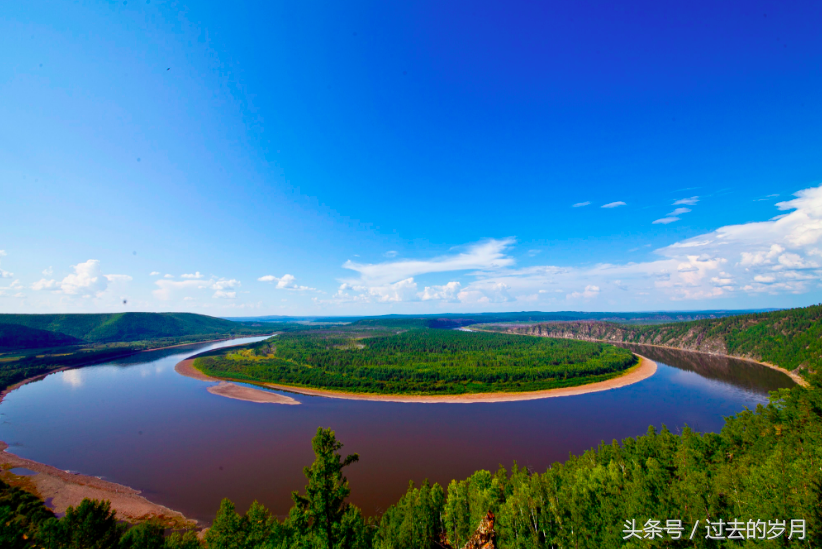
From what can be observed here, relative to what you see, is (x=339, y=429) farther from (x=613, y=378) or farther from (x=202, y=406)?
(x=613, y=378)

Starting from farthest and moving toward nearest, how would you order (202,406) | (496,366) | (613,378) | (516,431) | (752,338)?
(752,338) → (496,366) → (613,378) → (202,406) → (516,431)

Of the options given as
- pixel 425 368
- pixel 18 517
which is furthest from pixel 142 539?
pixel 425 368

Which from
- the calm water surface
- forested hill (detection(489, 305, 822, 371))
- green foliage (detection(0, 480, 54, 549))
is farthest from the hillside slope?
forested hill (detection(489, 305, 822, 371))

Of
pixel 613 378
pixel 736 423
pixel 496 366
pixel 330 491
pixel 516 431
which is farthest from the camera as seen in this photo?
pixel 496 366

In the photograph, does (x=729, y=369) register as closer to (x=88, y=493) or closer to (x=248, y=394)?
(x=248, y=394)

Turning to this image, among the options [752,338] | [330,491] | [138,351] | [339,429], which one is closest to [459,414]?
[339,429]

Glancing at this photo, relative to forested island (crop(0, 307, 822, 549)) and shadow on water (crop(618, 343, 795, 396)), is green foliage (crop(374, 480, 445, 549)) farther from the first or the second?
shadow on water (crop(618, 343, 795, 396))
